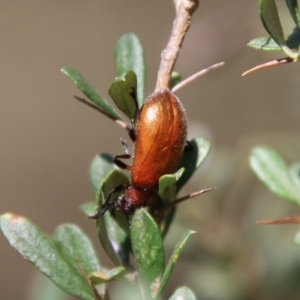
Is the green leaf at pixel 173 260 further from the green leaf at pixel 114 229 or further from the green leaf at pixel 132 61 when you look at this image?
the green leaf at pixel 132 61

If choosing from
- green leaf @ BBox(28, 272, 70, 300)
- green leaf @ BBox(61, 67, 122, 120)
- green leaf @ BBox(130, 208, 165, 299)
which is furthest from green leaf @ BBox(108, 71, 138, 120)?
green leaf @ BBox(28, 272, 70, 300)

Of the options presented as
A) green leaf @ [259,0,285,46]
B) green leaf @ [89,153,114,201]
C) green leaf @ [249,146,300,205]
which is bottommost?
green leaf @ [249,146,300,205]

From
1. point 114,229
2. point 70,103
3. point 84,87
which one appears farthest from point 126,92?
point 70,103

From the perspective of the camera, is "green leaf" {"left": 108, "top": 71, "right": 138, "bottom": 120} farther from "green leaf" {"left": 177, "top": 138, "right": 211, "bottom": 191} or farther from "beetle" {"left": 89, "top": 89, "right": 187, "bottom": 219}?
"green leaf" {"left": 177, "top": 138, "right": 211, "bottom": 191}

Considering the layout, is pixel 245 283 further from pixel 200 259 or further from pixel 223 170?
pixel 223 170

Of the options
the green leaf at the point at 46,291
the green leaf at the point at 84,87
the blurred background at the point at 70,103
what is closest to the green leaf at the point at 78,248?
the green leaf at the point at 84,87
